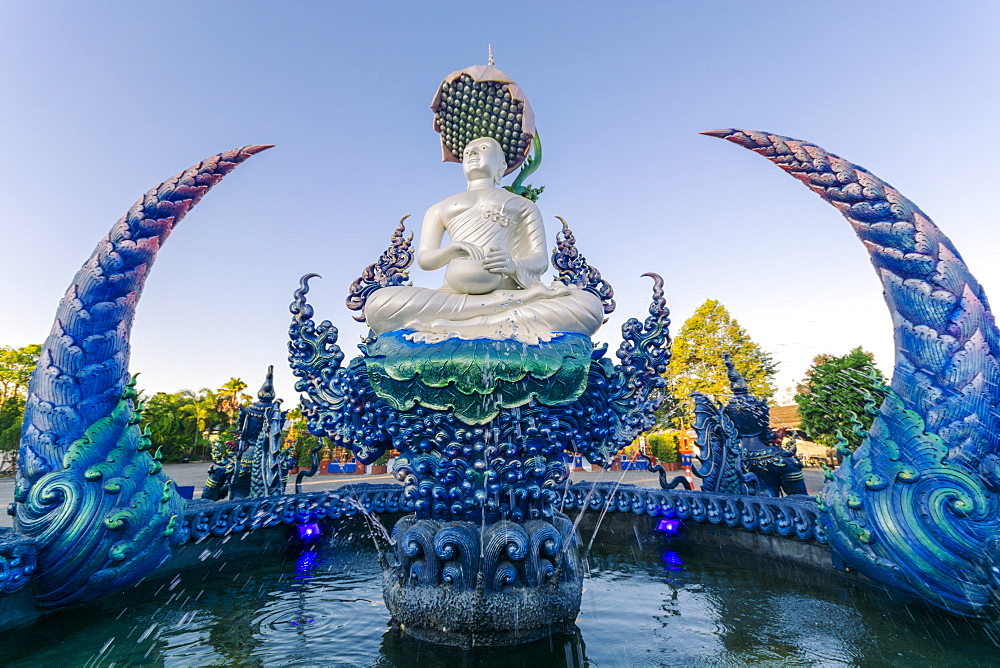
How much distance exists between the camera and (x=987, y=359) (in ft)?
11.2

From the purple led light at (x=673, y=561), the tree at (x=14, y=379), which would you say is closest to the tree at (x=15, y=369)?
the tree at (x=14, y=379)

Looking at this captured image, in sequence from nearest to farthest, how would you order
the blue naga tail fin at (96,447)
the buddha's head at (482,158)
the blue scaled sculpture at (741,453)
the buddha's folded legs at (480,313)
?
the blue naga tail fin at (96,447), the buddha's folded legs at (480,313), the buddha's head at (482,158), the blue scaled sculpture at (741,453)

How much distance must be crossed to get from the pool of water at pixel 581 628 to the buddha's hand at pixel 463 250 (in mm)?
3006

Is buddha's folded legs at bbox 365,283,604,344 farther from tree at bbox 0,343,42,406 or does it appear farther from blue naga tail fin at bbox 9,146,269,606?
A: tree at bbox 0,343,42,406

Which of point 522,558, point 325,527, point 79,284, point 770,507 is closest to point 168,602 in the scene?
point 325,527

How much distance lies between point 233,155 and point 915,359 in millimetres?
6022

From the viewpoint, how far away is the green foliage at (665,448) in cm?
2194

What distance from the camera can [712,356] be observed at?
80.9ft

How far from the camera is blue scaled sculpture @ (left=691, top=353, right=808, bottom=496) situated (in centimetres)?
608

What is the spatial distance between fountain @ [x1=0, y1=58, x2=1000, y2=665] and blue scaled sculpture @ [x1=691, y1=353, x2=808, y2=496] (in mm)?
994

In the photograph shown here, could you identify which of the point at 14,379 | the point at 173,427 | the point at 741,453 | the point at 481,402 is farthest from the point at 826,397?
the point at 14,379

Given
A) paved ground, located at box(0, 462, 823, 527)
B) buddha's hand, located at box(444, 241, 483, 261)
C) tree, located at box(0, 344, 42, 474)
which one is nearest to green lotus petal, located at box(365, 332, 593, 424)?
buddha's hand, located at box(444, 241, 483, 261)

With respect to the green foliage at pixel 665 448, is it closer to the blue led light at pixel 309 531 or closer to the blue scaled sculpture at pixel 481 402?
the blue led light at pixel 309 531

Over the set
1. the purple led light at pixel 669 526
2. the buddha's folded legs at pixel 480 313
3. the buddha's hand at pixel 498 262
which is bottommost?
the purple led light at pixel 669 526
